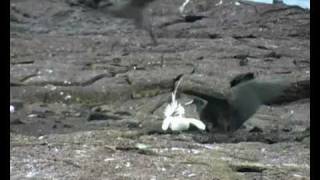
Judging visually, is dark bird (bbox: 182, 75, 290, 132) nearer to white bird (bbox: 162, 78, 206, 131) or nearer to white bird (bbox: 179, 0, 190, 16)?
white bird (bbox: 162, 78, 206, 131)

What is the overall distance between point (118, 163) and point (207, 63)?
3.92 meters

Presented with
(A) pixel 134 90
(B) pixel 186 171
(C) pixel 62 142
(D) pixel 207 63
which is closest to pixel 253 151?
(B) pixel 186 171

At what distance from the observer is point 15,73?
21.7 feet

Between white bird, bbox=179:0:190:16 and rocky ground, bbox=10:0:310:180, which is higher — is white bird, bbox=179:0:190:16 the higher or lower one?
the higher one

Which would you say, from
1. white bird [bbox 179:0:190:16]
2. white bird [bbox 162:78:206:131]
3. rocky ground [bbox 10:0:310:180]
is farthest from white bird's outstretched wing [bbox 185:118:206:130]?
white bird [bbox 179:0:190:16]

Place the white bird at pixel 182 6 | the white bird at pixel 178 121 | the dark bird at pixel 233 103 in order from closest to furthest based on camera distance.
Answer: the white bird at pixel 178 121 < the dark bird at pixel 233 103 < the white bird at pixel 182 6

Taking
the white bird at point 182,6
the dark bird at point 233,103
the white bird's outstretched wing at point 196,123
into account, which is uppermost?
the white bird at point 182,6

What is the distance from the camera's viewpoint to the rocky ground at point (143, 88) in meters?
3.03

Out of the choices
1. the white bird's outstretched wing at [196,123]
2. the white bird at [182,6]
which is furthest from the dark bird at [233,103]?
the white bird at [182,6]

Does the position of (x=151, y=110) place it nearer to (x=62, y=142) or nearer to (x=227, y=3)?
(x=62, y=142)

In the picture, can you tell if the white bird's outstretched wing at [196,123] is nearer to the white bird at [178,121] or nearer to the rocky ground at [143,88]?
the white bird at [178,121]

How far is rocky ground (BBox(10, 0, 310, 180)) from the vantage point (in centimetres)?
303

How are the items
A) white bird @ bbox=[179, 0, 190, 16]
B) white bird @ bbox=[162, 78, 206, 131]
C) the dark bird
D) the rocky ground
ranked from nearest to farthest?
the rocky ground
white bird @ bbox=[162, 78, 206, 131]
the dark bird
white bird @ bbox=[179, 0, 190, 16]

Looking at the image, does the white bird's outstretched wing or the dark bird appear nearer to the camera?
the white bird's outstretched wing
